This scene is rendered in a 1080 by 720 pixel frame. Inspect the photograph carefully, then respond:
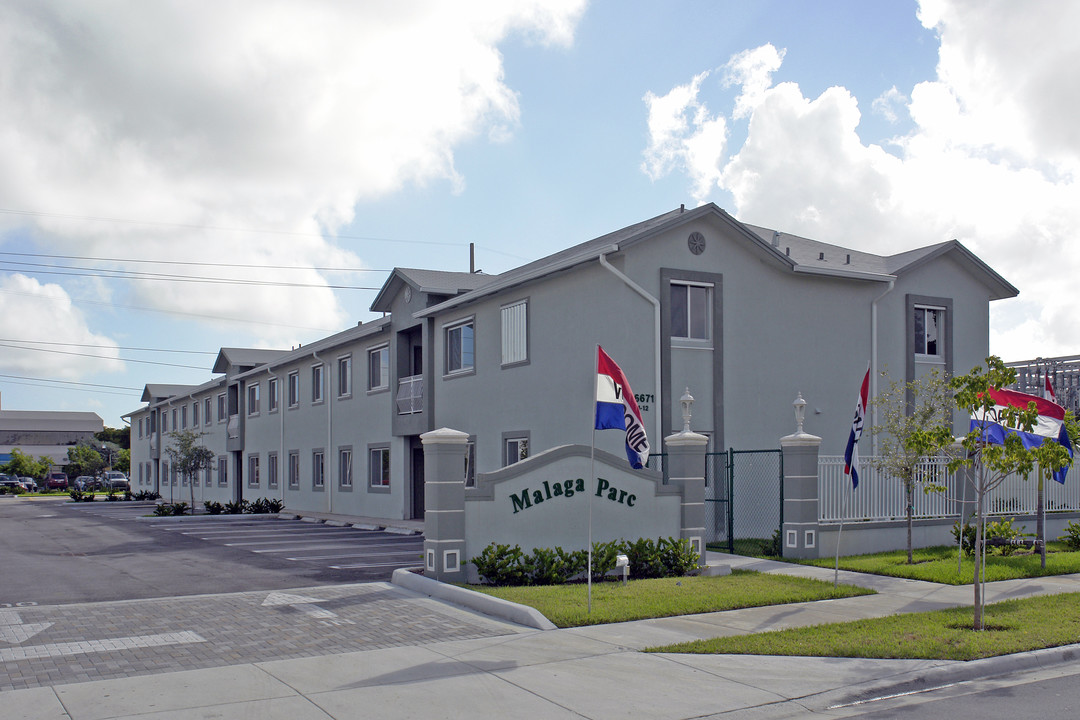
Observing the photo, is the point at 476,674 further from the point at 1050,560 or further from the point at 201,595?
the point at 1050,560

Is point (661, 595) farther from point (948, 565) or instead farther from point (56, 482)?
point (56, 482)

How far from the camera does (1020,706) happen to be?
7660 mm

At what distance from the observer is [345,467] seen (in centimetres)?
3344

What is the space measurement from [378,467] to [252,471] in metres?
15.5

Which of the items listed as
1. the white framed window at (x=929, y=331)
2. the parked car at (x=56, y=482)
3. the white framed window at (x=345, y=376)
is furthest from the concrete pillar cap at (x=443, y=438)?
the parked car at (x=56, y=482)

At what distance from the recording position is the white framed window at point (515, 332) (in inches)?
879

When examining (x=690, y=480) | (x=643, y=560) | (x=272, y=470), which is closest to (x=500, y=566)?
(x=643, y=560)

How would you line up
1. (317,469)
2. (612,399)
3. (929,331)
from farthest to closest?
(317,469) < (929,331) < (612,399)

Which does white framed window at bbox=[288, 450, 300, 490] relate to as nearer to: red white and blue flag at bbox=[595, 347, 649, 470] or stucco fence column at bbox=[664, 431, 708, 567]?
stucco fence column at bbox=[664, 431, 708, 567]

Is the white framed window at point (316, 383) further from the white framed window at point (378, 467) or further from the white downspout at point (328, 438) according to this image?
the white framed window at point (378, 467)

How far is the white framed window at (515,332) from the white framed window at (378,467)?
857 centimetres

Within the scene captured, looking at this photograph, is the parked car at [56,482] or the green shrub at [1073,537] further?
the parked car at [56,482]

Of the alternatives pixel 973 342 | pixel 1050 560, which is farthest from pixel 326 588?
pixel 973 342

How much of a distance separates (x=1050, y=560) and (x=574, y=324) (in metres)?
10.2
